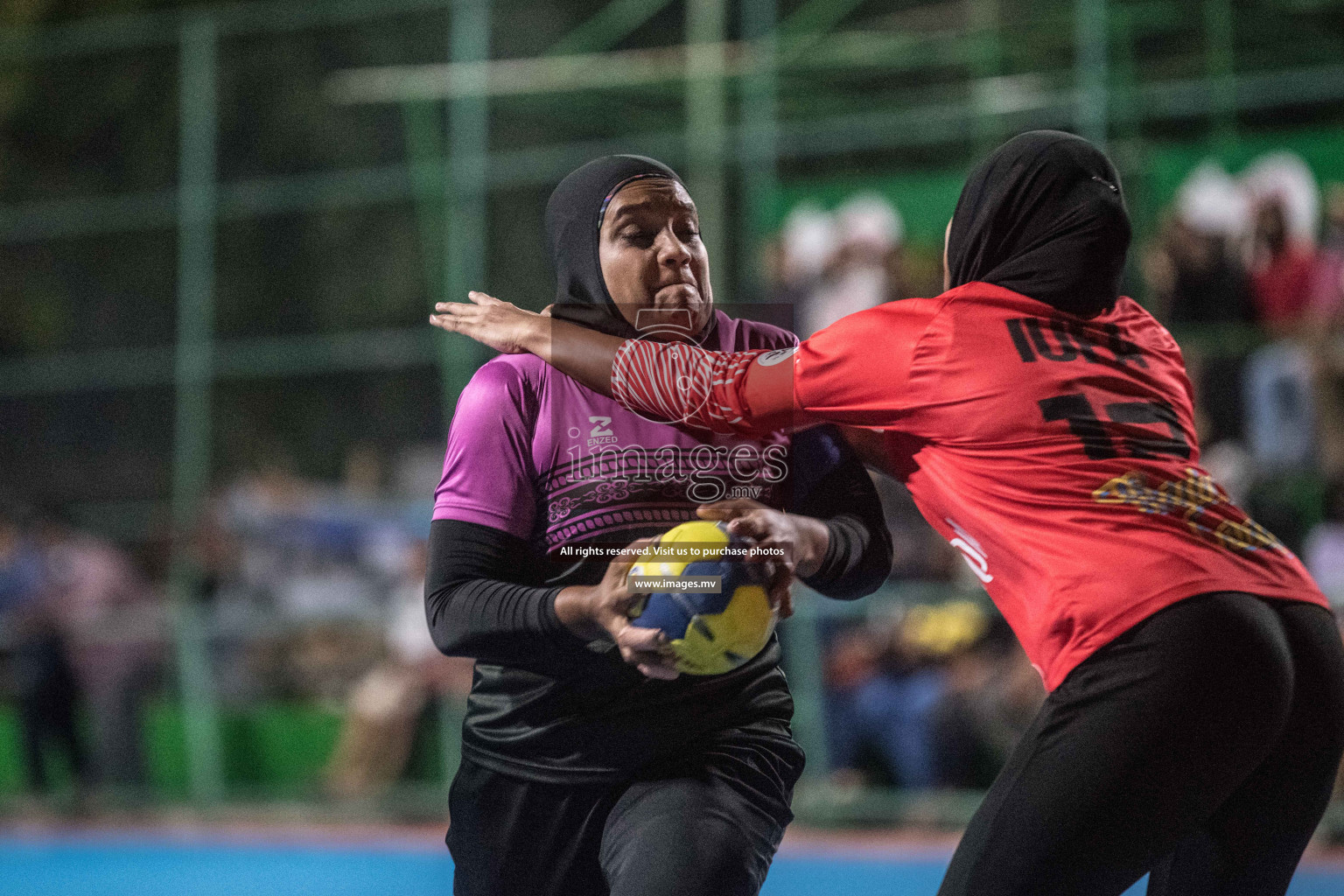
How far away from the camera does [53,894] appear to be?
7461mm

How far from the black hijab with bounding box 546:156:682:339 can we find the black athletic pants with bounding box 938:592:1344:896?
0.95 m

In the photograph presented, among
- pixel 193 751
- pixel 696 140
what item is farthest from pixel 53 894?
pixel 696 140

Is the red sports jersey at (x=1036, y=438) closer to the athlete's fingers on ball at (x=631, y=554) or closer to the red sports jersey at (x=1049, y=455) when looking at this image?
the red sports jersey at (x=1049, y=455)

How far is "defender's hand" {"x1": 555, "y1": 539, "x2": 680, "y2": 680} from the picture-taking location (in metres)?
2.29

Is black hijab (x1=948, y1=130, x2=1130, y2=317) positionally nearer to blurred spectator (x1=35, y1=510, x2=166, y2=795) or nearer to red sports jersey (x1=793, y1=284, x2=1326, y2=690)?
red sports jersey (x1=793, y1=284, x2=1326, y2=690)

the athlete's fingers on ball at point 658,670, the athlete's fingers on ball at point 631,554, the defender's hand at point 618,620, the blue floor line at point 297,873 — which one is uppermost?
the athlete's fingers on ball at point 631,554

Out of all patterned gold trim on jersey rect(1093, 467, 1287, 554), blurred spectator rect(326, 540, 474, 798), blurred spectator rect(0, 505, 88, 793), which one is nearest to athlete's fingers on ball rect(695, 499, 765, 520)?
patterned gold trim on jersey rect(1093, 467, 1287, 554)

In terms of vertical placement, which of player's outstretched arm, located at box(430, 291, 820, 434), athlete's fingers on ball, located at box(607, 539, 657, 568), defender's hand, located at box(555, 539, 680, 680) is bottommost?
defender's hand, located at box(555, 539, 680, 680)

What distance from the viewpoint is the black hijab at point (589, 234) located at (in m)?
2.66

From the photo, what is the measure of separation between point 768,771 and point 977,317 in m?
0.83

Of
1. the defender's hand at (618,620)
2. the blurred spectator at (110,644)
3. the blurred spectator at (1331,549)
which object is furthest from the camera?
the blurred spectator at (110,644)

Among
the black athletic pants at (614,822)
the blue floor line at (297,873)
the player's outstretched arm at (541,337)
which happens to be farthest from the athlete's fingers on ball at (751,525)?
the blue floor line at (297,873)

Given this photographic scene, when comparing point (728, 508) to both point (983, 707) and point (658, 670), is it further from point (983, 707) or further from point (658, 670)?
point (983, 707)

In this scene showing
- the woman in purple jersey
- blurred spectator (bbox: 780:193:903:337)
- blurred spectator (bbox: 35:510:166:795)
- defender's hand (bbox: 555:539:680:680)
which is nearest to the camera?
defender's hand (bbox: 555:539:680:680)
